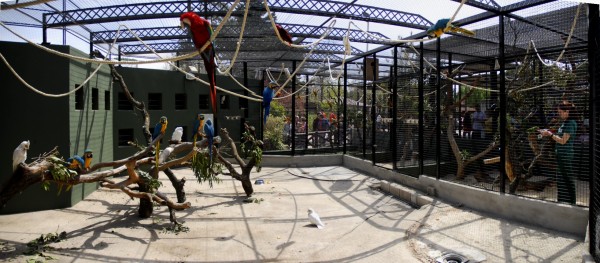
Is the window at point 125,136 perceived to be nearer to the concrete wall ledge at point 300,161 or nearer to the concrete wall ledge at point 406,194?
the concrete wall ledge at point 300,161

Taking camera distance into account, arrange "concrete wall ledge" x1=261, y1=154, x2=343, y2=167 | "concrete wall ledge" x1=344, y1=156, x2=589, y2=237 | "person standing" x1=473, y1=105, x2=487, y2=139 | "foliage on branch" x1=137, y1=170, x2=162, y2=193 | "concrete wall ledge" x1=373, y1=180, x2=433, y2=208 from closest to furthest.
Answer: "concrete wall ledge" x1=344, y1=156, x2=589, y2=237 < "foliage on branch" x1=137, y1=170, x2=162, y2=193 < "concrete wall ledge" x1=373, y1=180, x2=433, y2=208 < "person standing" x1=473, y1=105, x2=487, y2=139 < "concrete wall ledge" x1=261, y1=154, x2=343, y2=167

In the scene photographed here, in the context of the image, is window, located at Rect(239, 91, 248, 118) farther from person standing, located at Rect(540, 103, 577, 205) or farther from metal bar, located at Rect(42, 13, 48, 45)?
person standing, located at Rect(540, 103, 577, 205)

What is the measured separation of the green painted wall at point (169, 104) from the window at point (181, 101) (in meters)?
0.12

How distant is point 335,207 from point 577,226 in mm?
3103

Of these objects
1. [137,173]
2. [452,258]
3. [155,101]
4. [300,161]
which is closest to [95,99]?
[155,101]

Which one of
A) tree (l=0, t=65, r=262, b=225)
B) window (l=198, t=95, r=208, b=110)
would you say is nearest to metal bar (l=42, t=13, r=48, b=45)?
window (l=198, t=95, r=208, b=110)

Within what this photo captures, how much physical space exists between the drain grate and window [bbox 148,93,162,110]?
26.4ft

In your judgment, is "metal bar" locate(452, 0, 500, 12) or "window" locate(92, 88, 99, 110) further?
"window" locate(92, 88, 99, 110)

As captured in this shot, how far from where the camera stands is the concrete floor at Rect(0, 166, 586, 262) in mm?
3863

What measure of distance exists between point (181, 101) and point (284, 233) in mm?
6635

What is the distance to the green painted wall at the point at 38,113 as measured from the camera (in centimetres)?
571

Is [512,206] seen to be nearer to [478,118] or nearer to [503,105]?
[503,105]

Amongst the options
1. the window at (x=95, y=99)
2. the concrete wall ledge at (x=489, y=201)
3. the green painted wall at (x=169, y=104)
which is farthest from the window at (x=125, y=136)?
the concrete wall ledge at (x=489, y=201)

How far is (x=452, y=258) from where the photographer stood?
12.1 ft
